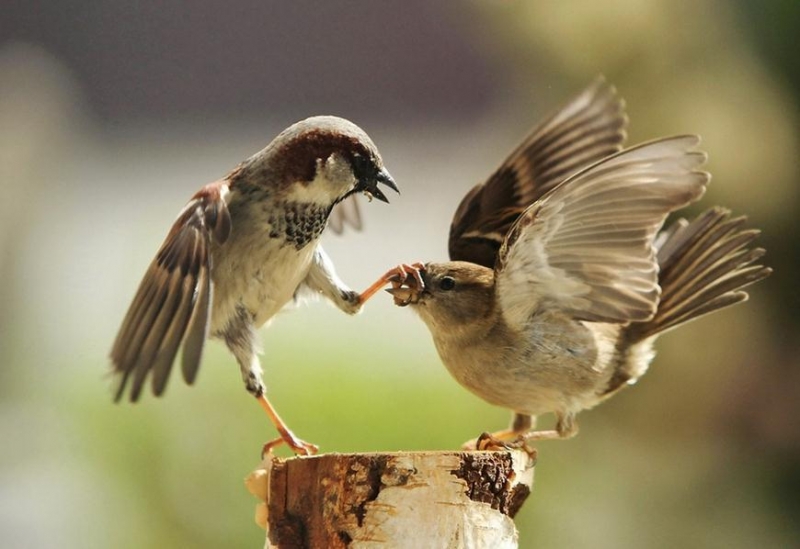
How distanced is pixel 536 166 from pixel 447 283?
0.38 metres

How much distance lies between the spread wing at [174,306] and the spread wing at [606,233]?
51 centimetres

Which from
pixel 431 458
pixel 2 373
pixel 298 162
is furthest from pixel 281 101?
pixel 431 458

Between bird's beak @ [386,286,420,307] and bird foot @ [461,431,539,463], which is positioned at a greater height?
bird's beak @ [386,286,420,307]

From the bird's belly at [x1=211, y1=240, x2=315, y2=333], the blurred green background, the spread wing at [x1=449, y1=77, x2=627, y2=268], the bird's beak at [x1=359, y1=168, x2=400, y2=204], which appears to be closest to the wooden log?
the bird's belly at [x1=211, y1=240, x2=315, y2=333]

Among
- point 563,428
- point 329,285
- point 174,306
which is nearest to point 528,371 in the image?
point 563,428

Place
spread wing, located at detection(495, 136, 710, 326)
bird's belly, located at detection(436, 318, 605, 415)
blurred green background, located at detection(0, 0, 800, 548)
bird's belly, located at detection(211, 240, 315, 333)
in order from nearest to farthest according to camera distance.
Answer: spread wing, located at detection(495, 136, 710, 326)
bird's belly, located at detection(211, 240, 315, 333)
bird's belly, located at detection(436, 318, 605, 415)
blurred green background, located at detection(0, 0, 800, 548)

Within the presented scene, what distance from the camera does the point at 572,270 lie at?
181 centimetres

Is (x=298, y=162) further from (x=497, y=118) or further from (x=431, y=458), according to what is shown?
(x=497, y=118)

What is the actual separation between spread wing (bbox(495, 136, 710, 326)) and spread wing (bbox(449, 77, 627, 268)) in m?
0.27

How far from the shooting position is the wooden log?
1499 mm

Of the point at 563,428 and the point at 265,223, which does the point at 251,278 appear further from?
the point at 563,428

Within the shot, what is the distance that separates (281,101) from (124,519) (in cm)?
167

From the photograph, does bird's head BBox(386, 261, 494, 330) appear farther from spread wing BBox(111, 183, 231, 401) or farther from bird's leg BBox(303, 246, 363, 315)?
spread wing BBox(111, 183, 231, 401)

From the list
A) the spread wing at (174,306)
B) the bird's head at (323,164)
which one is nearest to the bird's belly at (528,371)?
the bird's head at (323,164)
